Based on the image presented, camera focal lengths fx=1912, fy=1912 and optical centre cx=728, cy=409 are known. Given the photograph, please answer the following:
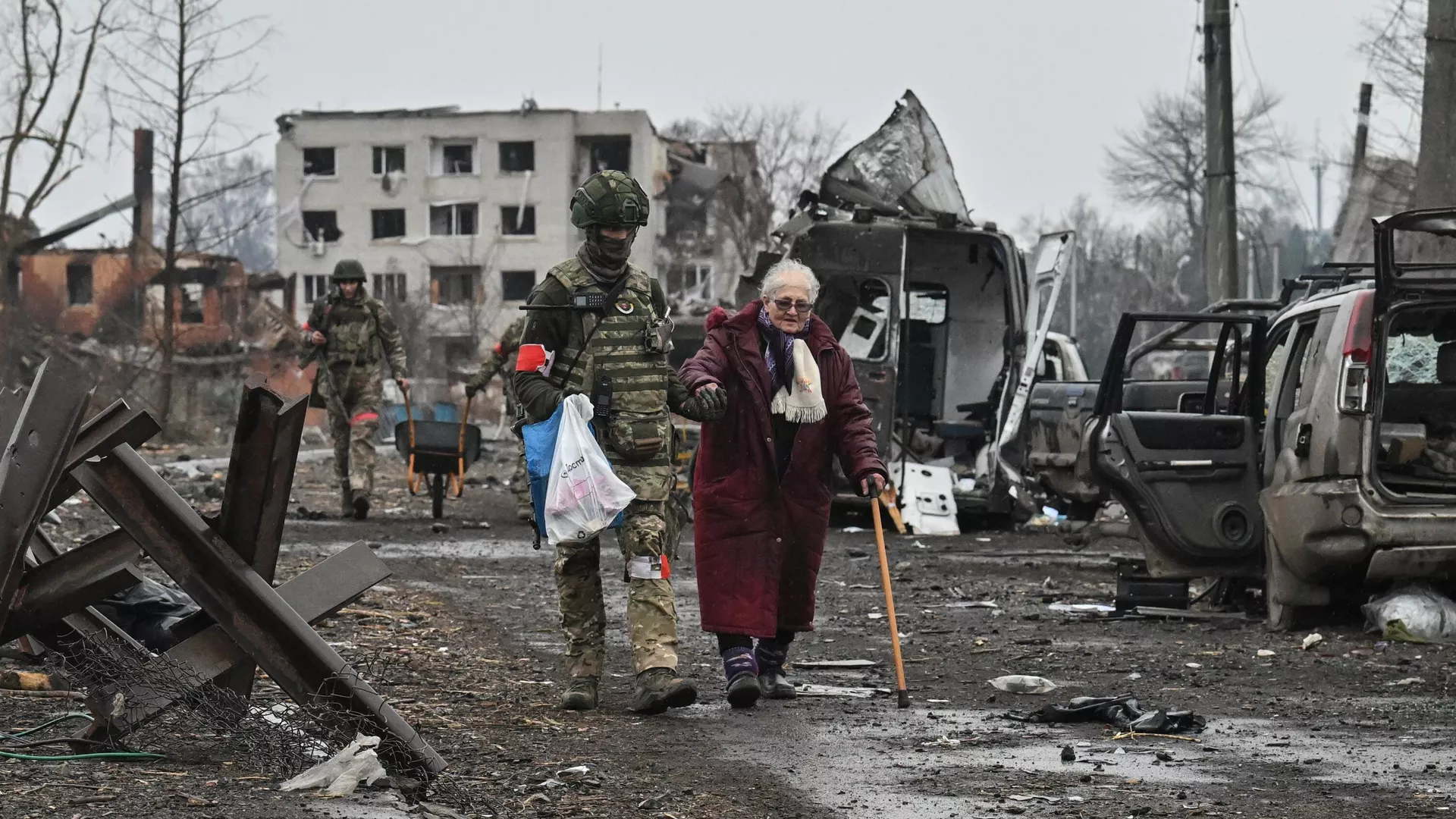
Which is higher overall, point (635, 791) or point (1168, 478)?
point (1168, 478)

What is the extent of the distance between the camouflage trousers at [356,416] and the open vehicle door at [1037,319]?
218 inches

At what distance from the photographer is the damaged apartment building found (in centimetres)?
8112

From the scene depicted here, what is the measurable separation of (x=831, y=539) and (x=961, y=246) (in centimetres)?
423

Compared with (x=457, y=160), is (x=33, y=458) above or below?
below

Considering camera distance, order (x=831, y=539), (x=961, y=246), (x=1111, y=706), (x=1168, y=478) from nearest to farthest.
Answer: (x=1111, y=706), (x=1168, y=478), (x=831, y=539), (x=961, y=246)

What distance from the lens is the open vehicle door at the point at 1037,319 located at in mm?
16703

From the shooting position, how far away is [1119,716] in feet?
23.2

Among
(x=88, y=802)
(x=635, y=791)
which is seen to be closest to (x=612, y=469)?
(x=635, y=791)

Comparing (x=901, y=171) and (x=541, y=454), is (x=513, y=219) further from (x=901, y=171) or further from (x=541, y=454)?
(x=541, y=454)

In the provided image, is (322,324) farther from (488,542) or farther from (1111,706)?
(1111,706)

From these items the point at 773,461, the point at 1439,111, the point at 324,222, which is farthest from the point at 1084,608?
the point at 324,222

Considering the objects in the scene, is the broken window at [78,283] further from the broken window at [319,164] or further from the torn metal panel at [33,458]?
the torn metal panel at [33,458]

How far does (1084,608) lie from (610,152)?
237 ft

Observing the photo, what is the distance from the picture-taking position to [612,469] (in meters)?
7.26
